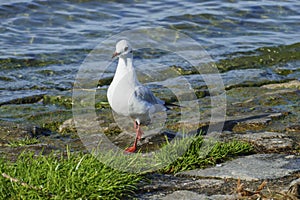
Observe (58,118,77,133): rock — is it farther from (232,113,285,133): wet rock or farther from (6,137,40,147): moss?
(232,113,285,133): wet rock

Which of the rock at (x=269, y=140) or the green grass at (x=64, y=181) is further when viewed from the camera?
the rock at (x=269, y=140)

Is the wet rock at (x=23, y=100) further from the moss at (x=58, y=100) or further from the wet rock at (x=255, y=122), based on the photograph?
the wet rock at (x=255, y=122)

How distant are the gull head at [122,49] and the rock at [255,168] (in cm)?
210

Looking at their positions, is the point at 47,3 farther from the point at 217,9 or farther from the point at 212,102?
the point at 212,102

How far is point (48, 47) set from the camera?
12.2 metres

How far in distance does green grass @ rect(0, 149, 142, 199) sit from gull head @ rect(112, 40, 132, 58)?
2299 millimetres

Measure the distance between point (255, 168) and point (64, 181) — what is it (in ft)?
5.67

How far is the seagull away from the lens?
598 centimetres

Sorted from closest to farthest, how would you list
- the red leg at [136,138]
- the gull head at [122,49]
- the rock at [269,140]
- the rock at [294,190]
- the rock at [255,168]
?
1. the rock at [294,190]
2. the rock at [255,168]
3. the rock at [269,140]
4. the red leg at [136,138]
5. the gull head at [122,49]

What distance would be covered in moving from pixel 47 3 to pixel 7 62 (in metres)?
4.31

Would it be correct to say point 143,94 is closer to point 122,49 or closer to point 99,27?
point 122,49

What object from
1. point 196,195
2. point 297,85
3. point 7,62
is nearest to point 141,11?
point 7,62

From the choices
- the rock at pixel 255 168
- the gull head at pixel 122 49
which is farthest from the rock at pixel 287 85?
the rock at pixel 255 168

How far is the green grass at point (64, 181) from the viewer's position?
3932mm
